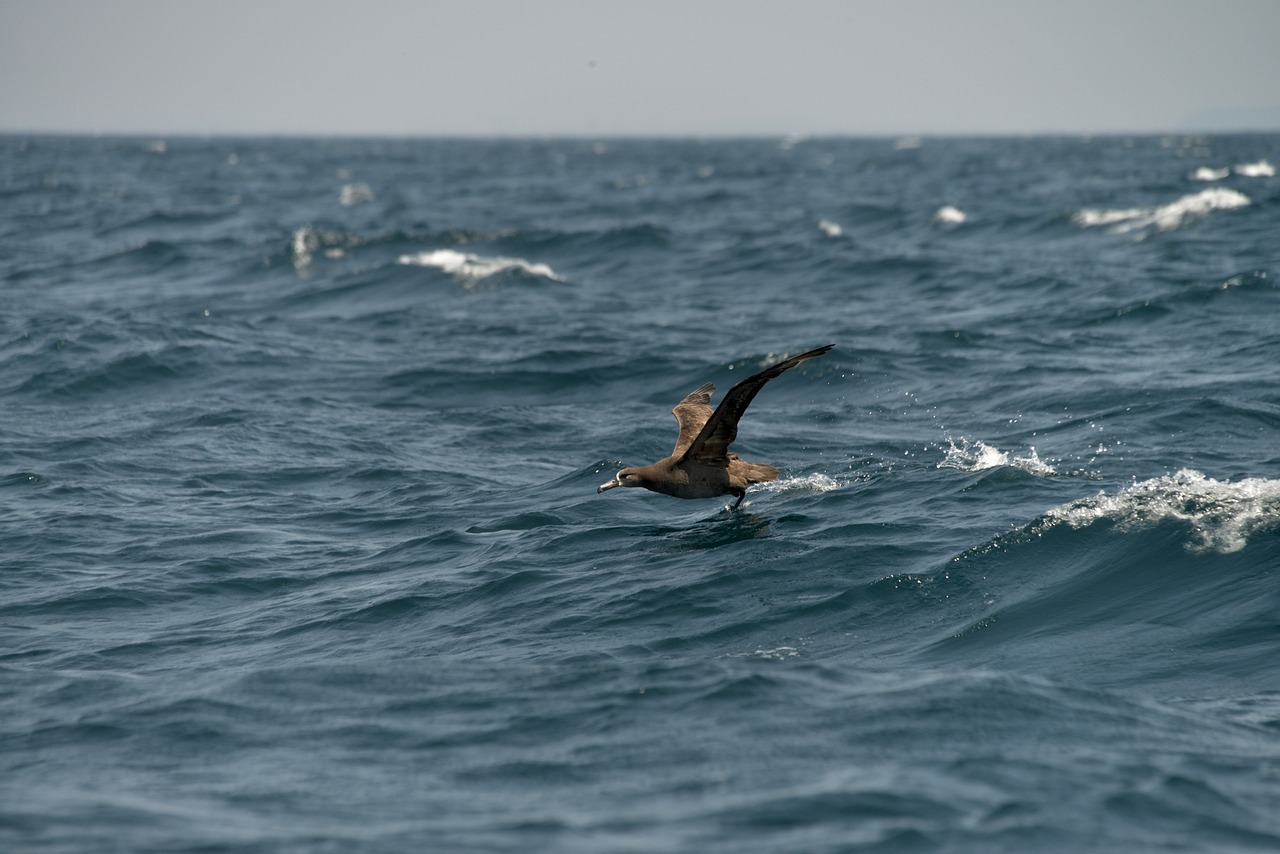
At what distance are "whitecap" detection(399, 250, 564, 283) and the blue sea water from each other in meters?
2.47

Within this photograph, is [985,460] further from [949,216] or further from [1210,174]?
[1210,174]

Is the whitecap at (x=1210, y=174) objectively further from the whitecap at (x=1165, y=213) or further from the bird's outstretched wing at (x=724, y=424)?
the bird's outstretched wing at (x=724, y=424)

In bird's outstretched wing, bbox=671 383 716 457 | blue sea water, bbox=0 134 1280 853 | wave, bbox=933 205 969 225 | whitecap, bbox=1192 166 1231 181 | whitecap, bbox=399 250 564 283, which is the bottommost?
blue sea water, bbox=0 134 1280 853

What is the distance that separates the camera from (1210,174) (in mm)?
61312

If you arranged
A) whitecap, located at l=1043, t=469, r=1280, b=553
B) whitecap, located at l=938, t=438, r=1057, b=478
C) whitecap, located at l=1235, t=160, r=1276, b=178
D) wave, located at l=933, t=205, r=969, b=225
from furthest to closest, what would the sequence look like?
1. whitecap, located at l=1235, t=160, r=1276, b=178
2. wave, located at l=933, t=205, r=969, b=225
3. whitecap, located at l=938, t=438, r=1057, b=478
4. whitecap, located at l=1043, t=469, r=1280, b=553

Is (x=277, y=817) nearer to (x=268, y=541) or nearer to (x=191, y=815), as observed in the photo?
(x=191, y=815)

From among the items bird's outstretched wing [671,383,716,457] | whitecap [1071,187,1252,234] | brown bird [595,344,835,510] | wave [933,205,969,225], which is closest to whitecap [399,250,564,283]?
wave [933,205,969,225]

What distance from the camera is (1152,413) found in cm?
1712

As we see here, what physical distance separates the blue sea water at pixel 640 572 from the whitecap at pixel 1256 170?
1282 inches

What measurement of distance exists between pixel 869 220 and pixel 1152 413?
30.0 m

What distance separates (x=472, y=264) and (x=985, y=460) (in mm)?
21700

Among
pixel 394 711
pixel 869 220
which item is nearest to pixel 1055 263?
pixel 869 220

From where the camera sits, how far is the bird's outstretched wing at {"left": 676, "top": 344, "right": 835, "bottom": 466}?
38.2ft

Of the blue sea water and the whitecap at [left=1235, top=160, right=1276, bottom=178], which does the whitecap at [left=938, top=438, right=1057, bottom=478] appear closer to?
the blue sea water
